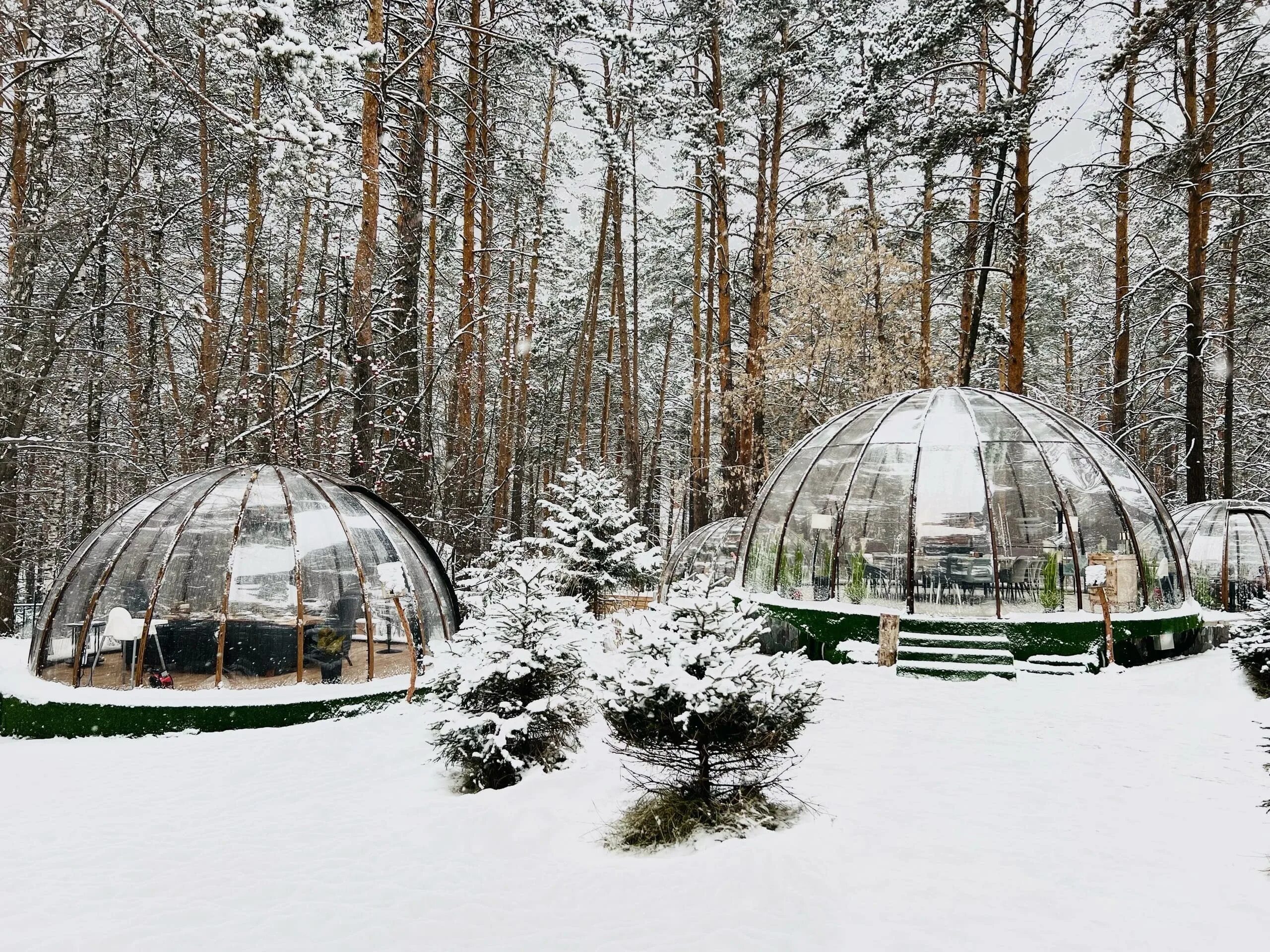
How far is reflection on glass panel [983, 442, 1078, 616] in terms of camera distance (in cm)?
929

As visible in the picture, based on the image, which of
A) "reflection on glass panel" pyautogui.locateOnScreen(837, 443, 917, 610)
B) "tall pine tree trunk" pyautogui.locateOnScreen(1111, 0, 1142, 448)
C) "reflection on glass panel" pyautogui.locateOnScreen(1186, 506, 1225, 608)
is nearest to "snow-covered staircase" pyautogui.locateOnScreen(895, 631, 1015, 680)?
"reflection on glass panel" pyautogui.locateOnScreen(837, 443, 917, 610)

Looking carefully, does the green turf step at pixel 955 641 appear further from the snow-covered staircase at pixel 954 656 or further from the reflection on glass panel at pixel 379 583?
the reflection on glass panel at pixel 379 583

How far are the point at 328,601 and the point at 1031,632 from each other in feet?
27.1

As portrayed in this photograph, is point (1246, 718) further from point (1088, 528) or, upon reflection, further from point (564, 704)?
point (564, 704)

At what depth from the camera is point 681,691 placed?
4500 millimetres

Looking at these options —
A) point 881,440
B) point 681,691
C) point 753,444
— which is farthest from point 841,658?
point 753,444

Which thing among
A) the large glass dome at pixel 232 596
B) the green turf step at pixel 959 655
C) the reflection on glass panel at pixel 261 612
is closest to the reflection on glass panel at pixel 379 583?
the large glass dome at pixel 232 596

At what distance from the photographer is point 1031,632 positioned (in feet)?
29.6

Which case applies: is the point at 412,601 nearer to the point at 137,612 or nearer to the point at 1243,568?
the point at 137,612

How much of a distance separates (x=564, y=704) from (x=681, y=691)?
1863 mm

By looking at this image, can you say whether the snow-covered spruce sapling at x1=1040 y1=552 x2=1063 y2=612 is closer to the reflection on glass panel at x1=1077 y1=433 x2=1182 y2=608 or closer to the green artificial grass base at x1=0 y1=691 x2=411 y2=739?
the reflection on glass panel at x1=1077 y1=433 x2=1182 y2=608

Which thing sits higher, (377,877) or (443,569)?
(443,569)

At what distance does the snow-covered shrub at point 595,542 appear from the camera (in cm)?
1214

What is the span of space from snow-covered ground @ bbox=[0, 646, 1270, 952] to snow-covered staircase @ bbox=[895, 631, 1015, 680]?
1.53 metres
